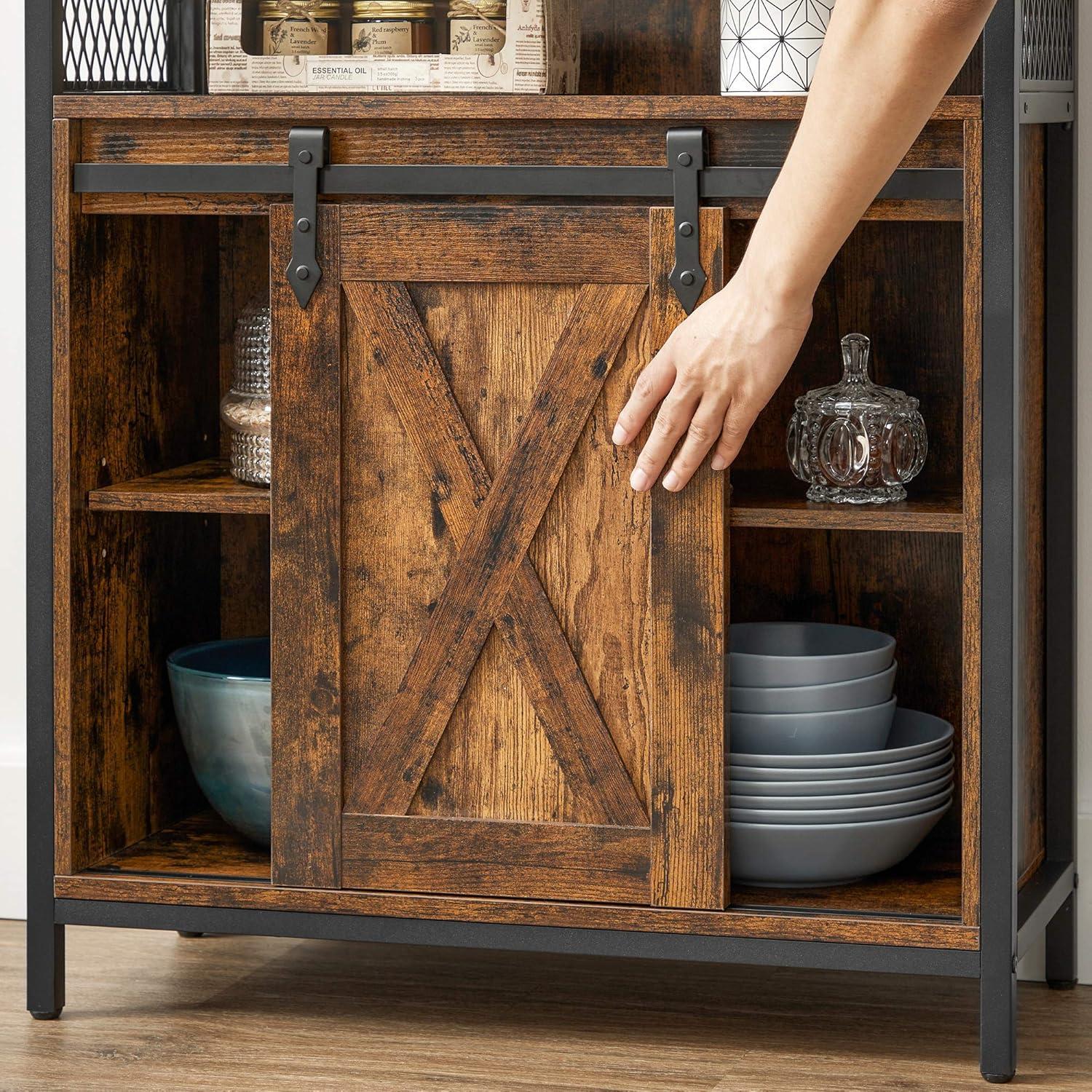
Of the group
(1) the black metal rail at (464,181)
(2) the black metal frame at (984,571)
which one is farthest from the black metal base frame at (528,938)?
(1) the black metal rail at (464,181)

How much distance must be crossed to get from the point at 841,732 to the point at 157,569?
86cm

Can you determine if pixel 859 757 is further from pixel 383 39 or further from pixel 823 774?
pixel 383 39

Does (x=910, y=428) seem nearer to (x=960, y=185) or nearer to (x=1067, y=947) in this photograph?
(x=960, y=185)

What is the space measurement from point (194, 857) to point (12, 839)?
0.49 metres

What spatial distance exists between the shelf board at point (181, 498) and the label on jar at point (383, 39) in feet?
1.64

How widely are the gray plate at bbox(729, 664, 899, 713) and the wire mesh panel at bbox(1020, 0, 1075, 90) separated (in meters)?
0.67

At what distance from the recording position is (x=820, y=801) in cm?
194

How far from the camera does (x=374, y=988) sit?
7.16 feet

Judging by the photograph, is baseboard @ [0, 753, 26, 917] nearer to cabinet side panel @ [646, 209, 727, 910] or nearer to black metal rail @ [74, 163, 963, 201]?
black metal rail @ [74, 163, 963, 201]

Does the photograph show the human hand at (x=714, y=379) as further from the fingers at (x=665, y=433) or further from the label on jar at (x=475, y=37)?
the label on jar at (x=475, y=37)

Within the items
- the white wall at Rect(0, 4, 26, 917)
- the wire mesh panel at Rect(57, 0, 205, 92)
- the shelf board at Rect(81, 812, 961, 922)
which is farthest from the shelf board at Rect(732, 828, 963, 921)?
the wire mesh panel at Rect(57, 0, 205, 92)

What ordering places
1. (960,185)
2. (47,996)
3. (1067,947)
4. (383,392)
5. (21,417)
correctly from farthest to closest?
(21,417) → (1067,947) → (47,996) → (383,392) → (960,185)

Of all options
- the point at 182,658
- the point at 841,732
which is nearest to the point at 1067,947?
the point at 841,732

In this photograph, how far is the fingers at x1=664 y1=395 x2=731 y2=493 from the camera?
71.6 inches
